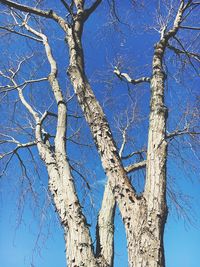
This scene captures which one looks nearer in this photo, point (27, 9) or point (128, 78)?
point (27, 9)

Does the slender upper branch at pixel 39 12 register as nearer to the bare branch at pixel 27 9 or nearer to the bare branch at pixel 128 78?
the bare branch at pixel 27 9

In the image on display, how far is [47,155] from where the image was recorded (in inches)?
159

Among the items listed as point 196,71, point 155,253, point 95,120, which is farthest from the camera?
point 196,71

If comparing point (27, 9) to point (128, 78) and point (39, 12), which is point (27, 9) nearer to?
point (39, 12)

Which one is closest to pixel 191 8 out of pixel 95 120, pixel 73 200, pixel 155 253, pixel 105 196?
pixel 95 120

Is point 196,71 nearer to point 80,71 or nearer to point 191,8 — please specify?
point 191,8

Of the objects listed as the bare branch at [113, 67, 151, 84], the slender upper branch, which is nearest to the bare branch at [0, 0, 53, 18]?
the slender upper branch

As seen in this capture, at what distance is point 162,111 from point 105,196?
51.1 inches

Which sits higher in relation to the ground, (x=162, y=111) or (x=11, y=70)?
(x=11, y=70)

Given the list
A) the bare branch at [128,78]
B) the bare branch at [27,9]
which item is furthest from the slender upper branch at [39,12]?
the bare branch at [128,78]

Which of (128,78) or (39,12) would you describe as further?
(128,78)

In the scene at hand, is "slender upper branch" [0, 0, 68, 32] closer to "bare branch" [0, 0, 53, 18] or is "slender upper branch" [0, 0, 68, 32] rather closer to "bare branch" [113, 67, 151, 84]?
"bare branch" [0, 0, 53, 18]

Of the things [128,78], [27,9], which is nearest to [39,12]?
[27,9]

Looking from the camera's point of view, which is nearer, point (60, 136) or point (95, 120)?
point (95, 120)
